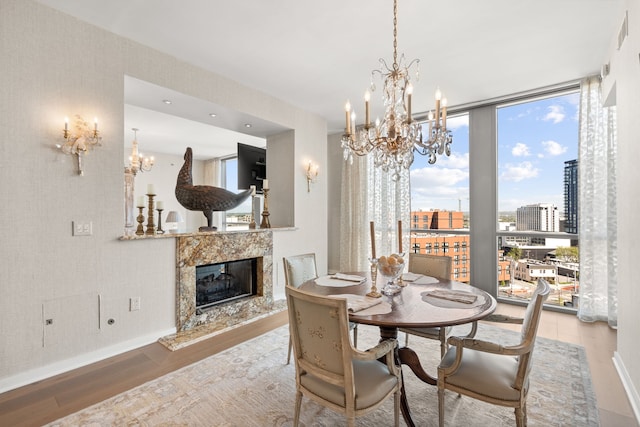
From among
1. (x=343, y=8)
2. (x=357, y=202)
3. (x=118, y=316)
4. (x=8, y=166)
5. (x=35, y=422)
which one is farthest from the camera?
(x=357, y=202)

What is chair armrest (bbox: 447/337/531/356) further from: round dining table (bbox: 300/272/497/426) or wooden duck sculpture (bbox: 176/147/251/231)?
wooden duck sculpture (bbox: 176/147/251/231)

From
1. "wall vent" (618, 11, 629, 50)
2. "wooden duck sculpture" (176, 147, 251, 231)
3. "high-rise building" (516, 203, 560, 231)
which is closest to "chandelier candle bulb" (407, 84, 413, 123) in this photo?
"wall vent" (618, 11, 629, 50)

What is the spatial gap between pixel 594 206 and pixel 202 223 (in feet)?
26.5

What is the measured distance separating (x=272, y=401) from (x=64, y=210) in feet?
7.28

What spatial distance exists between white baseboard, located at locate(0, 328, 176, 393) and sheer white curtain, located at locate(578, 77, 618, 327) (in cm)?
474

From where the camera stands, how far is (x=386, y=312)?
5.69ft

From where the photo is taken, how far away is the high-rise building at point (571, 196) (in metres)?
3.80

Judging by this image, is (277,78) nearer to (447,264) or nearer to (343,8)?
(343,8)

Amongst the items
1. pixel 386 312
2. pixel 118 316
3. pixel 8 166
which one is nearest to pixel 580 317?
pixel 386 312

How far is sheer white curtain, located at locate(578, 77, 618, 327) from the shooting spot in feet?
11.2

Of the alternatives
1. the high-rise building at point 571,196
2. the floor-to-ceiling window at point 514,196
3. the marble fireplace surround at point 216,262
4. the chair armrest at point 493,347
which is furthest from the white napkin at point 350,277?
the high-rise building at point 571,196

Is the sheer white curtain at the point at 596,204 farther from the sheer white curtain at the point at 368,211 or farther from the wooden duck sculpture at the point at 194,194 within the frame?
the wooden duck sculpture at the point at 194,194

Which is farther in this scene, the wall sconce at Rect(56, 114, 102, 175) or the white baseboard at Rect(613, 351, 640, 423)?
the wall sconce at Rect(56, 114, 102, 175)

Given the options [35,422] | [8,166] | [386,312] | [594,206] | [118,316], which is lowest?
[35,422]
